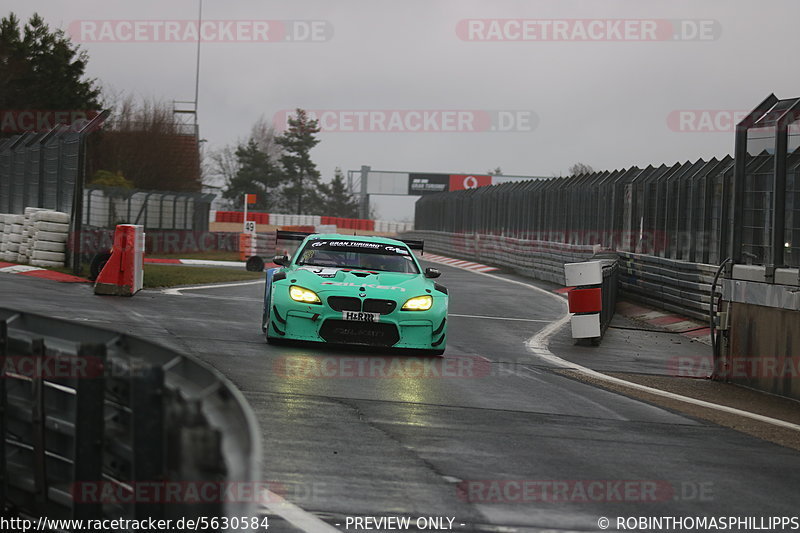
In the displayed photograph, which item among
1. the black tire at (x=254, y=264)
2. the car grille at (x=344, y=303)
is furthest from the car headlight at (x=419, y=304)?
the black tire at (x=254, y=264)

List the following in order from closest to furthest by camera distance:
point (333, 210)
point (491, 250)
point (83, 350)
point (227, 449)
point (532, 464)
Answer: point (227, 449)
point (83, 350)
point (532, 464)
point (491, 250)
point (333, 210)

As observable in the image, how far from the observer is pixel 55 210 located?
24.5m

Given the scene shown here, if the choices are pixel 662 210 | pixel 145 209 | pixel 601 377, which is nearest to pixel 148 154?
pixel 145 209

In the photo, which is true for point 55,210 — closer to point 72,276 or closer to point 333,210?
point 72,276

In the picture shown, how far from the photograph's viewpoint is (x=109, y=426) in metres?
4.23

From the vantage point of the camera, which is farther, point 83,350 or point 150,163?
point 150,163

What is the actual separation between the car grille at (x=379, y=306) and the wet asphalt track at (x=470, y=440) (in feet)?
1.65

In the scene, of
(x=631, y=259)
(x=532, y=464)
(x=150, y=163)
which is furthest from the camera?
(x=150, y=163)

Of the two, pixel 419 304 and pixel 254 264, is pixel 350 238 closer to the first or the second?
pixel 419 304

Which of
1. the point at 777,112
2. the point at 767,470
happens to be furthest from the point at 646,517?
the point at 777,112

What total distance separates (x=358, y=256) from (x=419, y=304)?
1.51 metres

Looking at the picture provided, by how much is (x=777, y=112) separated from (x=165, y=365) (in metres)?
9.24

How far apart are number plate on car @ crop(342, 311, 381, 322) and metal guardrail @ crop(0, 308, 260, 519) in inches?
254

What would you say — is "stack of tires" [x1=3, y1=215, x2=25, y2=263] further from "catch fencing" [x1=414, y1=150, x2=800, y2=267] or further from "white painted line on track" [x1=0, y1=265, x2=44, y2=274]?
"catch fencing" [x1=414, y1=150, x2=800, y2=267]
